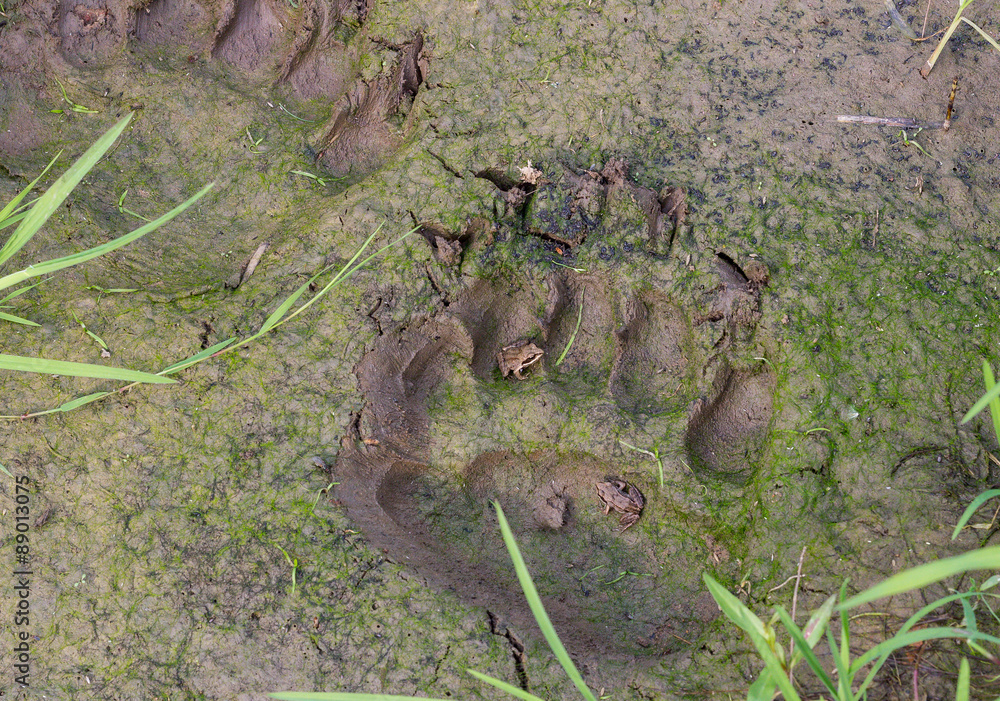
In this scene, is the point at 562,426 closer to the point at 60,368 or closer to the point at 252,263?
the point at 252,263

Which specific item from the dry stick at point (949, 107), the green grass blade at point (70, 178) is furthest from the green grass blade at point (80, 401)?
the dry stick at point (949, 107)

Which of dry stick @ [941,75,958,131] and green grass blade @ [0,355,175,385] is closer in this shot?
green grass blade @ [0,355,175,385]

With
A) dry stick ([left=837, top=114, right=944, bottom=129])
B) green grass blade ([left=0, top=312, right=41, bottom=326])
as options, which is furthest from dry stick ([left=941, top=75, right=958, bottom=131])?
green grass blade ([left=0, top=312, right=41, bottom=326])

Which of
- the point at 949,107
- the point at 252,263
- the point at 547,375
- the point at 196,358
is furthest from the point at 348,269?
the point at 949,107

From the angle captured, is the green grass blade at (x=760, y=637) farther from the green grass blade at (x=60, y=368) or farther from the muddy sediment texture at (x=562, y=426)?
the green grass blade at (x=60, y=368)

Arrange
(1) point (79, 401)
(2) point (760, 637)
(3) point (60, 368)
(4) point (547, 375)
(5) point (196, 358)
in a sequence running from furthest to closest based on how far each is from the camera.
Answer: (4) point (547, 375) → (1) point (79, 401) → (5) point (196, 358) → (3) point (60, 368) → (2) point (760, 637)

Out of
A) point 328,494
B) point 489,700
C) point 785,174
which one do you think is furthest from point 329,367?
point 785,174

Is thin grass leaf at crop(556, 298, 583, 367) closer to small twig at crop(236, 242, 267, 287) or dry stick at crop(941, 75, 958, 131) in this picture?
small twig at crop(236, 242, 267, 287)
